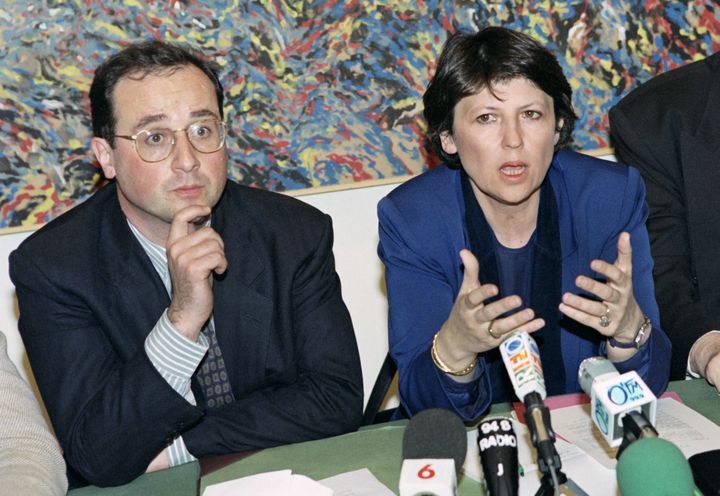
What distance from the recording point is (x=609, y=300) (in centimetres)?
215

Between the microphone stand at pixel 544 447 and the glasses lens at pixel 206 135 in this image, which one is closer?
the microphone stand at pixel 544 447

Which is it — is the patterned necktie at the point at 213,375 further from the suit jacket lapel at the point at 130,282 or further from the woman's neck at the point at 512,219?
the woman's neck at the point at 512,219

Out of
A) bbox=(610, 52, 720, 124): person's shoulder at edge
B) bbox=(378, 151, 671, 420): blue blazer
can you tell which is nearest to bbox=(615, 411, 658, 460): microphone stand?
bbox=(378, 151, 671, 420): blue blazer

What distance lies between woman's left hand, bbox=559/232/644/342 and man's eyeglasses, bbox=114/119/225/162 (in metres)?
1.02

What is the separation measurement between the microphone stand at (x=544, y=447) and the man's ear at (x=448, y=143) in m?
1.25

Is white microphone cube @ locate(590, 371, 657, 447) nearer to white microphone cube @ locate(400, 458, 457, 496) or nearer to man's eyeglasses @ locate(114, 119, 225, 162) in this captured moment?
white microphone cube @ locate(400, 458, 457, 496)

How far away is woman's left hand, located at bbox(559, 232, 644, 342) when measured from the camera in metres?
2.10

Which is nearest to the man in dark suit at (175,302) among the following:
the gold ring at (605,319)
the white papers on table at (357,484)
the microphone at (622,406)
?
the white papers on table at (357,484)

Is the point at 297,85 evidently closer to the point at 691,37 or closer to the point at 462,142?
the point at 462,142

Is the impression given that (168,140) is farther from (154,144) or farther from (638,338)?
(638,338)

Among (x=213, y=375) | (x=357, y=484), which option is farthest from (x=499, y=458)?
(x=213, y=375)

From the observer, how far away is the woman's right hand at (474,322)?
202cm

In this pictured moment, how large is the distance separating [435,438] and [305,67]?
2042 mm

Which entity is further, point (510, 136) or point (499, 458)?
point (510, 136)
